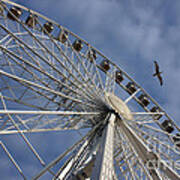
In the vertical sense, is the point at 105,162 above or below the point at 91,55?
below

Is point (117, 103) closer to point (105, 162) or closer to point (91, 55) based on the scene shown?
point (91, 55)

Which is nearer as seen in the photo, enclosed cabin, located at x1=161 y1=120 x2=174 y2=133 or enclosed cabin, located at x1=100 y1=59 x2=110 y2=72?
enclosed cabin, located at x1=100 y1=59 x2=110 y2=72

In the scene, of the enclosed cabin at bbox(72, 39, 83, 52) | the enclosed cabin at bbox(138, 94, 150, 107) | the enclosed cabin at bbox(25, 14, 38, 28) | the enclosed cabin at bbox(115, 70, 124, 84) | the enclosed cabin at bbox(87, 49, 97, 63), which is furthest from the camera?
the enclosed cabin at bbox(138, 94, 150, 107)

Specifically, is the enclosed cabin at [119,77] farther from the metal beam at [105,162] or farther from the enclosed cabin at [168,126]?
the metal beam at [105,162]

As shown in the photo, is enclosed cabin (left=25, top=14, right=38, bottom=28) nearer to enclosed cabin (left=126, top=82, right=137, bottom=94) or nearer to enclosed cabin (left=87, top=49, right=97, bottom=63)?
enclosed cabin (left=87, top=49, right=97, bottom=63)

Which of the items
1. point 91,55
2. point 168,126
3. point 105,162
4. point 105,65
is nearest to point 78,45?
point 91,55

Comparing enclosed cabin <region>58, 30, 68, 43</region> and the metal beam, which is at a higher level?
enclosed cabin <region>58, 30, 68, 43</region>

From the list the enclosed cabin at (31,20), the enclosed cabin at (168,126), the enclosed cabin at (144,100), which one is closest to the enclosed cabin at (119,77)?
the enclosed cabin at (144,100)

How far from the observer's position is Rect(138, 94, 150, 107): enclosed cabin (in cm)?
1966

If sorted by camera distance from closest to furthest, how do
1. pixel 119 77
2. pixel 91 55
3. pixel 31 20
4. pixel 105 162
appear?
pixel 105 162
pixel 31 20
pixel 91 55
pixel 119 77

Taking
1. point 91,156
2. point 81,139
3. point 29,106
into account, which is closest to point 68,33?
point 29,106

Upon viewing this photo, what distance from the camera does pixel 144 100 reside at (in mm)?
19688

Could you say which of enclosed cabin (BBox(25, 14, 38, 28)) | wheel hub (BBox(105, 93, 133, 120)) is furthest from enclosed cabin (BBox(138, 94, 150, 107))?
enclosed cabin (BBox(25, 14, 38, 28))

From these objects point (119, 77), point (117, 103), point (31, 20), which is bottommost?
point (117, 103)
